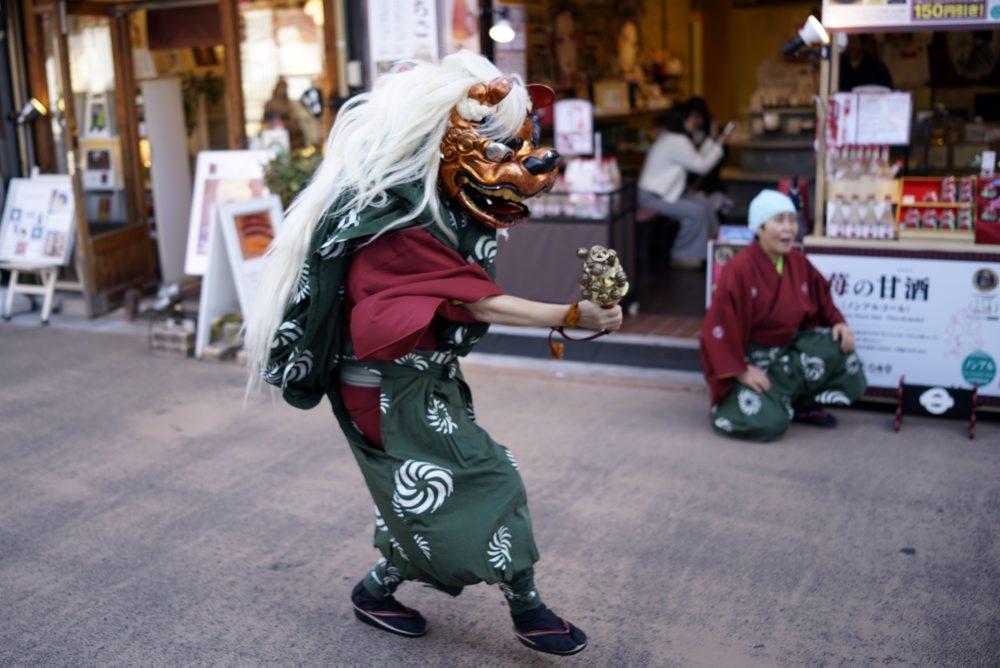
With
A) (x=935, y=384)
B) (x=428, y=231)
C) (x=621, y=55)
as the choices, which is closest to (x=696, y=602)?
(x=428, y=231)

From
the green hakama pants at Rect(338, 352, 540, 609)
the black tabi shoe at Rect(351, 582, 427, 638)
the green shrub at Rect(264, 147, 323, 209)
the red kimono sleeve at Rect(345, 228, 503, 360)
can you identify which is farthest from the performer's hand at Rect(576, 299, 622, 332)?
the green shrub at Rect(264, 147, 323, 209)

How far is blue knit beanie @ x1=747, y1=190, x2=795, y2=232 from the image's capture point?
496 cm

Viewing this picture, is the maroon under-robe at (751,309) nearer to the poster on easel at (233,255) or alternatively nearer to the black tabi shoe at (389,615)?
the black tabi shoe at (389,615)

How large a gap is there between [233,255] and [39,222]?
2.26m

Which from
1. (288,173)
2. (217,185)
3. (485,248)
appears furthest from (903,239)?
(217,185)

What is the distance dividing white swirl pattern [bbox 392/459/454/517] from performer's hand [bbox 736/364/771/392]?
8.18 feet

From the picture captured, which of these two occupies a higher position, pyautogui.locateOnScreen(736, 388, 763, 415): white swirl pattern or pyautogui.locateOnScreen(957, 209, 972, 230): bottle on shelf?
pyautogui.locateOnScreen(957, 209, 972, 230): bottle on shelf

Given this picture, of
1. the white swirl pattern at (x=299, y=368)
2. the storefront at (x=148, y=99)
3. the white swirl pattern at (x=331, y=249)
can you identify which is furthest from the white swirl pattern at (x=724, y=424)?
the storefront at (x=148, y=99)

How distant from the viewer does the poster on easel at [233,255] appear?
22.0 feet

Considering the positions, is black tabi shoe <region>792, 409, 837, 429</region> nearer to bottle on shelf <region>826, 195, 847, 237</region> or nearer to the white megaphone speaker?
bottle on shelf <region>826, 195, 847, 237</region>

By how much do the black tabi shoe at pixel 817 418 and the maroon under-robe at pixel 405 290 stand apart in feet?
9.85

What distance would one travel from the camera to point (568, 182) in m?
7.21

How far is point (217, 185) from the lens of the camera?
7.65 metres

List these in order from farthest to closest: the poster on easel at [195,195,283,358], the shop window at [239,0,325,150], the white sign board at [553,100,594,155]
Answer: the shop window at [239,0,325,150]
the white sign board at [553,100,594,155]
the poster on easel at [195,195,283,358]
